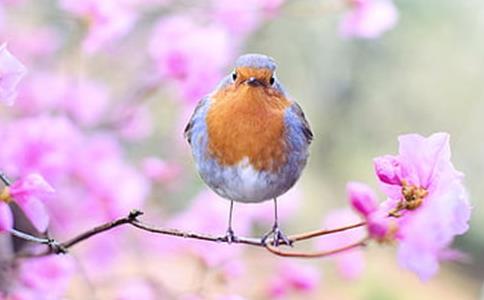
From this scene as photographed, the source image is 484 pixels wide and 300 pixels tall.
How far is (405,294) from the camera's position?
3.57m

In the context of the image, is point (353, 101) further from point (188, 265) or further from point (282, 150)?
point (282, 150)

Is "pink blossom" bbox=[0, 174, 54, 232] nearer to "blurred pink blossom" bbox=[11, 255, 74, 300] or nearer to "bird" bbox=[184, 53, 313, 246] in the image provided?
"bird" bbox=[184, 53, 313, 246]

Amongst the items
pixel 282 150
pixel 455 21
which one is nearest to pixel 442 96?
pixel 455 21

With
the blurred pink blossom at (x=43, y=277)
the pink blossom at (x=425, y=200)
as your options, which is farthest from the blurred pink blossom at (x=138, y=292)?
the pink blossom at (x=425, y=200)

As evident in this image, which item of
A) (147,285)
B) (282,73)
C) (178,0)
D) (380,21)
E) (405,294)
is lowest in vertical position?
(147,285)

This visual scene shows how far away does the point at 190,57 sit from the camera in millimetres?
1503

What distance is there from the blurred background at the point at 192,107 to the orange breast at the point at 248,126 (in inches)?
16.0

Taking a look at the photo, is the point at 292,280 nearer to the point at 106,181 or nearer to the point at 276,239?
the point at 106,181

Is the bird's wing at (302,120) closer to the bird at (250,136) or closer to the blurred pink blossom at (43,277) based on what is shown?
the bird at (250,136)

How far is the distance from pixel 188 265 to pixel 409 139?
269 centimetres

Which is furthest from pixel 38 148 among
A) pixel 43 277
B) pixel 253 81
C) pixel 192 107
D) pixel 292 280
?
pixel 253 81

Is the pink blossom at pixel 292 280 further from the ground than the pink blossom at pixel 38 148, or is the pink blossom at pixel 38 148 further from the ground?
the pink blossom at pixel 38 148

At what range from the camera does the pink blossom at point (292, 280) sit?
1544mm

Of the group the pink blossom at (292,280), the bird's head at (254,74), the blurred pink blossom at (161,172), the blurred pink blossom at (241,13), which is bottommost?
the bird's head at (254,74)
